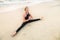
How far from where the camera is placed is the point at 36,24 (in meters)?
1.77

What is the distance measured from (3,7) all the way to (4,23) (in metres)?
0.34

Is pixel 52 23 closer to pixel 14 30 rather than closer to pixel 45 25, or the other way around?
pixel 45 25

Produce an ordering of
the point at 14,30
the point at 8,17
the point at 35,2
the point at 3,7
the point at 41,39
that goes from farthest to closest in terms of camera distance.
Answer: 1. the point at 35,2
2. the point at 3,7
3. the point at 8,17
4. the point at 14,30
5. the point at 41,39

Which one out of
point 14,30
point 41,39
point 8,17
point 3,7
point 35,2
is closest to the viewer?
point 41,39

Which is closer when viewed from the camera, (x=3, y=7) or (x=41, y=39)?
(x=41, y=39)

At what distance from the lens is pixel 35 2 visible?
218 cm

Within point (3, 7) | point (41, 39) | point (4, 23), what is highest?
point (3, 7)

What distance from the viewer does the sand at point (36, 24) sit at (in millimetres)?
1631

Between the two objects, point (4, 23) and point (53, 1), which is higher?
point (53, 1)

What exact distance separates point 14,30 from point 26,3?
584 millimetres

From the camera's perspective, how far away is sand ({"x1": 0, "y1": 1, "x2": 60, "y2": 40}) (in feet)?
5.35

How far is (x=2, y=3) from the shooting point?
209cm

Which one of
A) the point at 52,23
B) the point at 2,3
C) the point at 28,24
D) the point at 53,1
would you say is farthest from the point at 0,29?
the point at 53,1

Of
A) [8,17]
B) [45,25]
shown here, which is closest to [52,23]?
[45,25]
